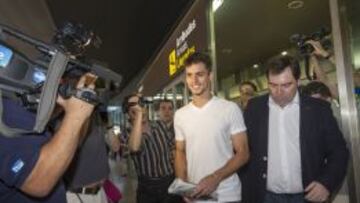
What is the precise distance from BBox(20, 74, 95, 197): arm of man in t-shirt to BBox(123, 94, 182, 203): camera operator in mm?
2141

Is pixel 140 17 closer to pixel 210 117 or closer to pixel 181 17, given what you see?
pixel 181 17

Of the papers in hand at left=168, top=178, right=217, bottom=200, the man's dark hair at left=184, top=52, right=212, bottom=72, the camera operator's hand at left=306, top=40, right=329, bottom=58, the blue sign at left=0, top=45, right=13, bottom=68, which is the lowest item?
the papers in hand at left=168, top=178, right=217, bottom=200

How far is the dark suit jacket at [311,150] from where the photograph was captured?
2.28 metres

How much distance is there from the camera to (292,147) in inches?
93.3

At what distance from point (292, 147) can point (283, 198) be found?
0.27m

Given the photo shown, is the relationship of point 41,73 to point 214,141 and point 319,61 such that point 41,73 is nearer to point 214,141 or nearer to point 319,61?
point 214,141

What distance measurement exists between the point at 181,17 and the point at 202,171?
3.86 m

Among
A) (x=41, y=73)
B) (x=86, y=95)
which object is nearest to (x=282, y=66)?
(x=86, y=95)

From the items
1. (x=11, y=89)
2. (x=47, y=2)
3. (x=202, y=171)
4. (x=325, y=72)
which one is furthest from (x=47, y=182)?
(x=47, y=2)

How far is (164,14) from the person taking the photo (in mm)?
7094

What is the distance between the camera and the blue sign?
4.44 feet

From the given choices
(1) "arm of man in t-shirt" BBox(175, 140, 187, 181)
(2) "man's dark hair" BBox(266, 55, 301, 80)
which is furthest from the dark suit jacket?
(1) "arm of man in t-shirt" BBox(175, 140, 187, 181)

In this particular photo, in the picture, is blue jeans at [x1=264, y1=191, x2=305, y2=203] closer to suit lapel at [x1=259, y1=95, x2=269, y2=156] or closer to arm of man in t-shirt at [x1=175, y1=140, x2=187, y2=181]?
suit lapel at [x1=259, y1=95, x2=269, y2=156]

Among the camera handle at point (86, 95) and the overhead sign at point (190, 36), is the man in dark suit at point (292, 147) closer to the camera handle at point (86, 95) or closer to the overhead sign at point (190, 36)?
the camera handle at point (86, 95)
